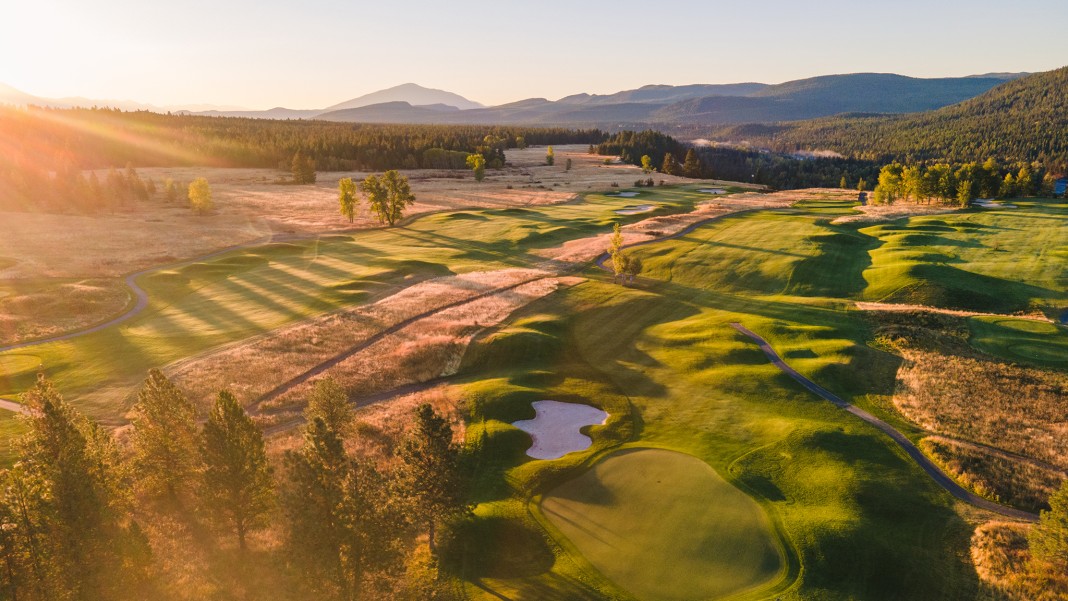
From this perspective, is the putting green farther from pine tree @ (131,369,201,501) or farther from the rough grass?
pine tree @ (131,369,201,501)

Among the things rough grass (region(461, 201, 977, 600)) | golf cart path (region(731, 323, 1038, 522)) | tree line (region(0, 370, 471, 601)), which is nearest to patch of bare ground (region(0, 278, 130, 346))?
tree line (region(0, 370, 471, 601))

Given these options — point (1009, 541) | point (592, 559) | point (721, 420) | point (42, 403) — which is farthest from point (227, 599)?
point (1009, 541)

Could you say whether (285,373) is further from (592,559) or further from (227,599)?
(592,559)

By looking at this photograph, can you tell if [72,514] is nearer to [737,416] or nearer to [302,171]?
[737,416]

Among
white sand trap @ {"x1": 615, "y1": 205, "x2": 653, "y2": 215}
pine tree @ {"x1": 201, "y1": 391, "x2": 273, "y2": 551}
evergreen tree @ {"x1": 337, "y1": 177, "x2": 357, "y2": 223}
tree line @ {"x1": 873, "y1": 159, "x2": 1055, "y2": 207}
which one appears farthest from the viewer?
white sand trap @ {"x1": 615, "y1": 205, "x2": 653, "y2": 215}

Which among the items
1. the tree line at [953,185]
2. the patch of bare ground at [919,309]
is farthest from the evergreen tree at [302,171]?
the tree line at [953,185]

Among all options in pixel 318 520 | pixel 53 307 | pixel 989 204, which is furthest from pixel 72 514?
pixel 989 204
